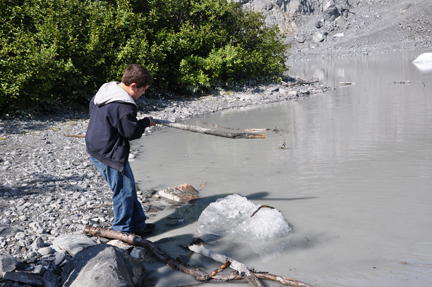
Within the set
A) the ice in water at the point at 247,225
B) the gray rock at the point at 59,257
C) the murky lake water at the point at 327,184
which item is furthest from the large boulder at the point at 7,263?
the ice in water at the point at 247,225

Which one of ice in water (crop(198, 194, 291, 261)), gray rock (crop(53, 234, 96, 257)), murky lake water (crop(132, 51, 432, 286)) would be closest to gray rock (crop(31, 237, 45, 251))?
gray rock (crop(53, 234, 96, 257))

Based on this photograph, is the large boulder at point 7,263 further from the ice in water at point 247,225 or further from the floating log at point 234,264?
the ice in water at point 247,225

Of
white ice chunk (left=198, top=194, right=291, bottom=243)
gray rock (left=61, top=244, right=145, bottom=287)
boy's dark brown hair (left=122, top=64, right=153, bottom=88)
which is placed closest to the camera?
gray rock (left=61, top=244, right=145, bottom=287)

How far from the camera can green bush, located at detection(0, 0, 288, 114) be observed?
12.5m

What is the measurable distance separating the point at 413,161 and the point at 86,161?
23.0ft

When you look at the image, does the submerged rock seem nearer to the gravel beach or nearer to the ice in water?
the gravel beach

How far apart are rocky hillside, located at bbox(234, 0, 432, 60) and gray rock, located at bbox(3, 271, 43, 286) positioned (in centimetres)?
6318

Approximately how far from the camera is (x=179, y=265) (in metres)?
4.15

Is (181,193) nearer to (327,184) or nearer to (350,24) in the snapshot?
(327,184)

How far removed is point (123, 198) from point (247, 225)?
68.5 inches

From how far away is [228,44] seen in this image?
794 inches

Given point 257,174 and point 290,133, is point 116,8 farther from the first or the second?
point 257,174

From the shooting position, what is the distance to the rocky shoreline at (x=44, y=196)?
4.09 m

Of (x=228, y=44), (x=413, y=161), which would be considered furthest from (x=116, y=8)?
(x=413, y=161)
